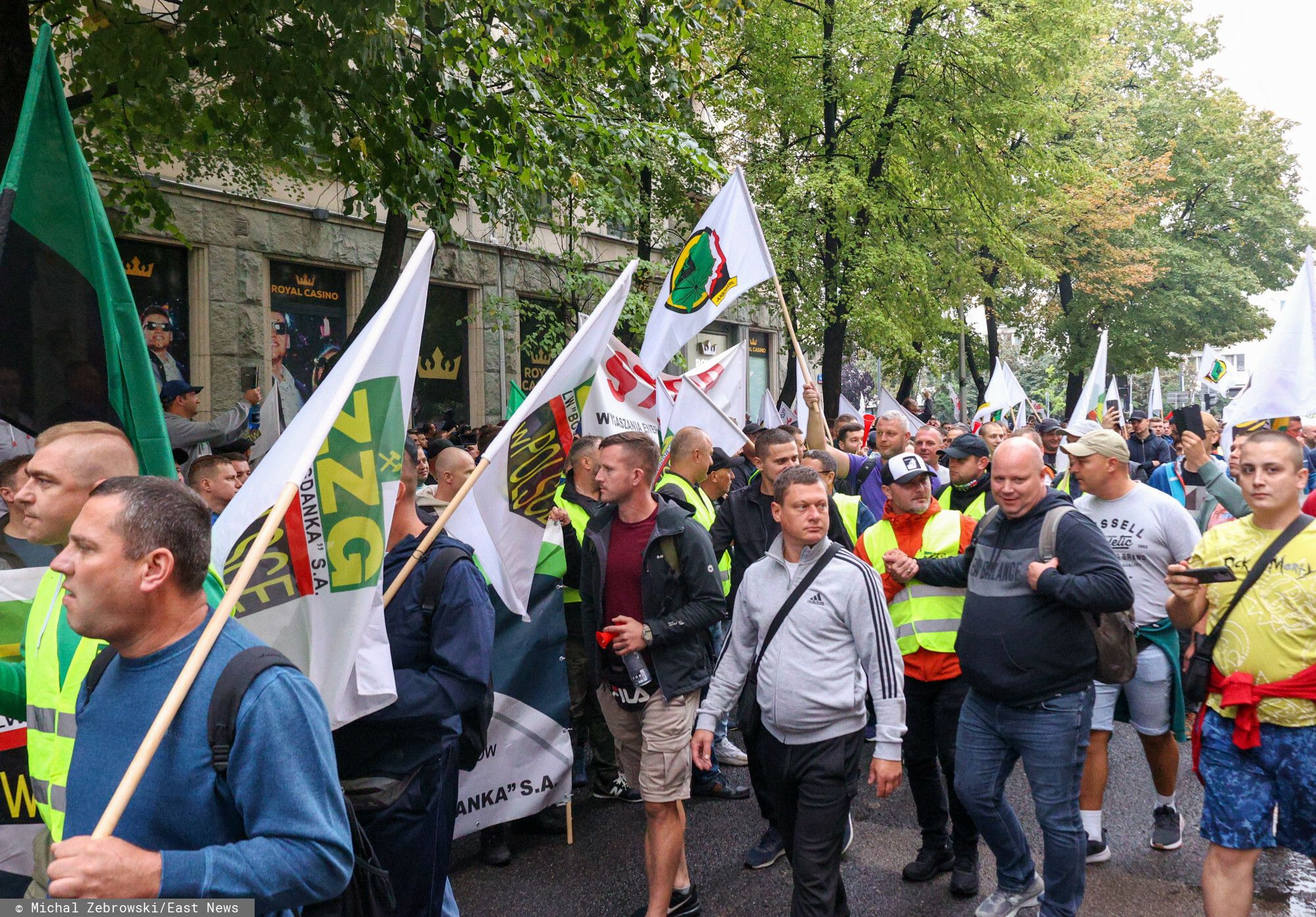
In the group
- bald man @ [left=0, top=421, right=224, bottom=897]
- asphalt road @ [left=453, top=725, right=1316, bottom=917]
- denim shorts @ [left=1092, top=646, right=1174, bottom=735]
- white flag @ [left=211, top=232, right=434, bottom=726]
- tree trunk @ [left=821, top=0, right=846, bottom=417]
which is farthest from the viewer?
tree trunk @ [left=821, top=0, right=846, bottom=417]

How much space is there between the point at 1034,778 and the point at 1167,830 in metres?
1.65

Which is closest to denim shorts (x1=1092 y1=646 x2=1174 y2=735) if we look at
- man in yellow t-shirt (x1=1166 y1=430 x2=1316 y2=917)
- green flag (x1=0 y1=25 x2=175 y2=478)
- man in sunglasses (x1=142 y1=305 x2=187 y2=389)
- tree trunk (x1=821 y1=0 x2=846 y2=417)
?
man in yellow t-shirt (x1=1166 y1=430 x2=1316 y2=917)

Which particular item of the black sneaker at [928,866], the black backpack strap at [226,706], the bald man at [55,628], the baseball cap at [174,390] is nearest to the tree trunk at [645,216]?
the baseball cap at [174,390]

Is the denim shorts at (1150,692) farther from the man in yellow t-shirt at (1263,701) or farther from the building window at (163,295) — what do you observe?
the building window at (163,295)

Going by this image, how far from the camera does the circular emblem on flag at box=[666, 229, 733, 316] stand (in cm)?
747

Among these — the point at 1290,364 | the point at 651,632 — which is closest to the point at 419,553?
the point at 651,632

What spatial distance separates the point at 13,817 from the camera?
11.5ft

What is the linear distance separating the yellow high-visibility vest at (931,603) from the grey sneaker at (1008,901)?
104 centimetres

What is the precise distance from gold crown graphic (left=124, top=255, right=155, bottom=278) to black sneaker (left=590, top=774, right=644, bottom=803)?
9.27 meters

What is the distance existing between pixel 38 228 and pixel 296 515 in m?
1.34

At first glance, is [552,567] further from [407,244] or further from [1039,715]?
[407,244]

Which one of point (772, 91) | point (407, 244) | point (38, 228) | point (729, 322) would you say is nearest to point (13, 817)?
point (38, 228)

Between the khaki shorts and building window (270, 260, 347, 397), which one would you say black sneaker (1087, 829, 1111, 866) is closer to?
the khaki shorts

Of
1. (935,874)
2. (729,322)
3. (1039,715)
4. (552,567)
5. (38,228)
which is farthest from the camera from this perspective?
(729,322)
